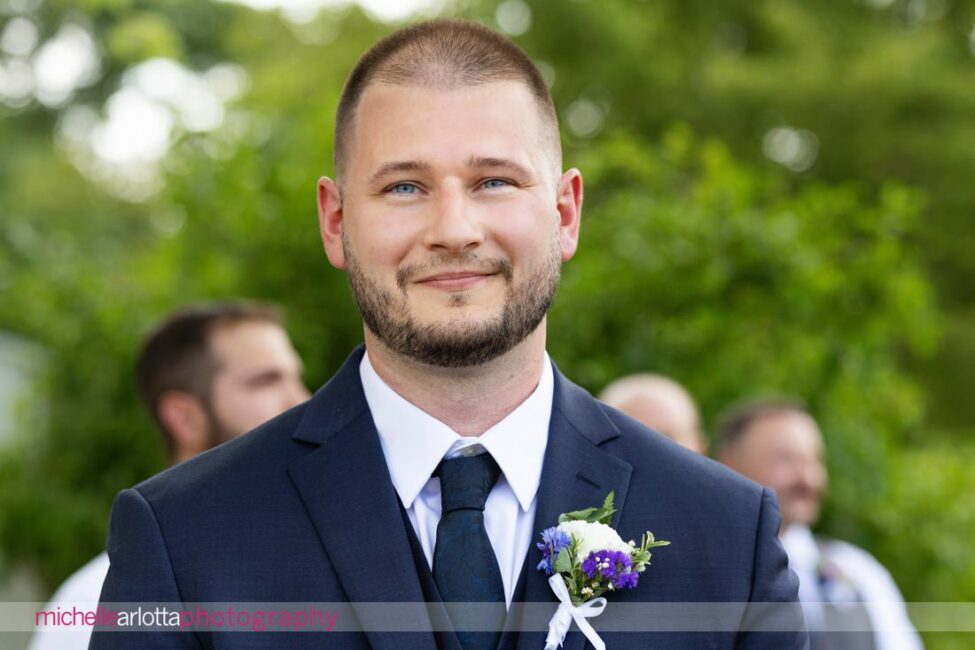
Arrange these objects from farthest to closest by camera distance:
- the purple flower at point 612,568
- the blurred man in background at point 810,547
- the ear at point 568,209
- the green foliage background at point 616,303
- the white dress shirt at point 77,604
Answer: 1. the green foliage background at point 616,303
2. the blurred man in background at point 810,547
3. the white dress shirt at point 77,604
4. the ear at point 568,209
5. the purple flower at point 612,568

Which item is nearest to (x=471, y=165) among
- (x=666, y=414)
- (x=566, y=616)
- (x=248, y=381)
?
(x=566, y=616)

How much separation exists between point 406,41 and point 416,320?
0.67m

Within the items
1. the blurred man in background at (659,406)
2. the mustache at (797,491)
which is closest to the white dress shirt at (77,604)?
the blurred man in background at (659,406)

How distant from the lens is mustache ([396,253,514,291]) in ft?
9.36

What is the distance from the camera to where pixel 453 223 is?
112 inches

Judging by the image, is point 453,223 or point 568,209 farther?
point 568,209

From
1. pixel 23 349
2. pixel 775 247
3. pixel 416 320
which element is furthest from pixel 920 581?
pixel 416 320

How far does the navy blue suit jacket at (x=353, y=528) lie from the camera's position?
2809mm

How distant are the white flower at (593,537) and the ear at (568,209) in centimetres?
64

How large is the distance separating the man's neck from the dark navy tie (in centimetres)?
14

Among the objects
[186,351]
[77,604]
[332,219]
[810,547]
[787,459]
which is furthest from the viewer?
[787,459]

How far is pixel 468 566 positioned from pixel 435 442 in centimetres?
29

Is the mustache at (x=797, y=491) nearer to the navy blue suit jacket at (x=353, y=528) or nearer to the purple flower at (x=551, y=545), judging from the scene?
the navy blue suit jacket at (x=353, y=528)

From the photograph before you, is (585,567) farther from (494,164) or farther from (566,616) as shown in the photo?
(494,164)
